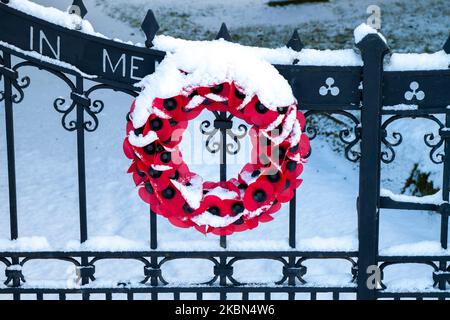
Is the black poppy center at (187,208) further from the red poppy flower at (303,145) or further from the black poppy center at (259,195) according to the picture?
the red poppy flower at (303,145)

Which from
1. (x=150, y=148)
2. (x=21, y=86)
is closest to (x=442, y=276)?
(x=150, y=148)

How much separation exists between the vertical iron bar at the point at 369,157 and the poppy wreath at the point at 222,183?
36 cm

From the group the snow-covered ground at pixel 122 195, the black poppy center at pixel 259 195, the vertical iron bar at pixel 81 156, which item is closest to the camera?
the black poppy center at pixel 259 195

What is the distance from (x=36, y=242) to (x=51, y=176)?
6.47 metres

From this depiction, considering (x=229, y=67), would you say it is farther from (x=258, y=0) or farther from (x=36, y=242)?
(x=258, y=0)

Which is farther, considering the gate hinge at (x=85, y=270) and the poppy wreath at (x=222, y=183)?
the gate hinge at (x=85, y=270)

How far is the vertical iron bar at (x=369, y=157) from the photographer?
478 cm

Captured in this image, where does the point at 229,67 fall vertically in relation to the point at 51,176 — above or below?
above

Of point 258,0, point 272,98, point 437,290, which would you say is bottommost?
point 437,290

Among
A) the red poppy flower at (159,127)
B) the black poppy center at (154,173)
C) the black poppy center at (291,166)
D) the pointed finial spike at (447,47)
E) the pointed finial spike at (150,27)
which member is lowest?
the black poppy center at (154,173)

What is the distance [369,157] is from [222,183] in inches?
31.4

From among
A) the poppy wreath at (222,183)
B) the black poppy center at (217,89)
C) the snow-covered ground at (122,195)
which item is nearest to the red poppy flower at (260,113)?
the poppy wreath at (222,183)
